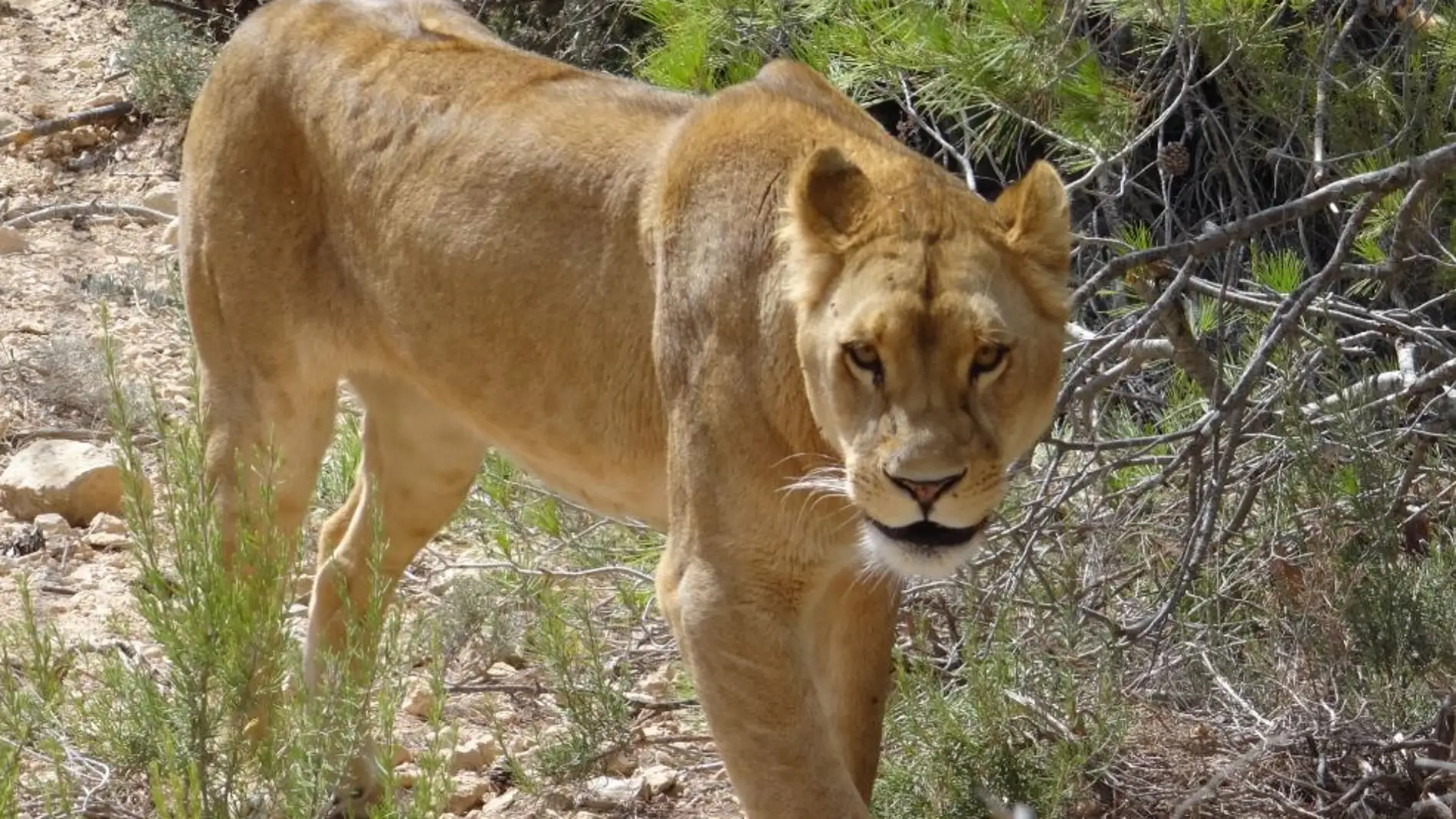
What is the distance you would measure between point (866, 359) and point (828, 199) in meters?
0.38

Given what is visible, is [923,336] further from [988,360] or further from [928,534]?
[928,534]

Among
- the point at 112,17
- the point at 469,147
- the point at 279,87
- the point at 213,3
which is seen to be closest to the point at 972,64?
the point at 469,147

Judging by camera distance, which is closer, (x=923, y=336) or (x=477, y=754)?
(x=923, y=336)

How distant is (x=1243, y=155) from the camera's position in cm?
659

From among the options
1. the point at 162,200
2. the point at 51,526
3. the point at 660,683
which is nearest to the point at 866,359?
the point at 660,683

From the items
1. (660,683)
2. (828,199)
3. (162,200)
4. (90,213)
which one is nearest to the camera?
(828,199)

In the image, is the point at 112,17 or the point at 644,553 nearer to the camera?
the point at 644,553

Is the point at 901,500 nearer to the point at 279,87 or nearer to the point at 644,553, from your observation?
the point at 279,87

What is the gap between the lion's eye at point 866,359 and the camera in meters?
3.72

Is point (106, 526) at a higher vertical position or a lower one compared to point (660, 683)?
lower

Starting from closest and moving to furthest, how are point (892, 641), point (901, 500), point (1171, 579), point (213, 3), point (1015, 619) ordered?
point (901, 500) → point (892, 641) → point (1171, 579) → point (1015, 619) → point (213, 3)

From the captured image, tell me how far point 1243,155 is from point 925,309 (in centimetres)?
321

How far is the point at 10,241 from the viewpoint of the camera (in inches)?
350

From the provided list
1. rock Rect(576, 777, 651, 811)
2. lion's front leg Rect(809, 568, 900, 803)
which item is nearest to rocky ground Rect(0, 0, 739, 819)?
rock Rect(576, 777, 651, 811)
